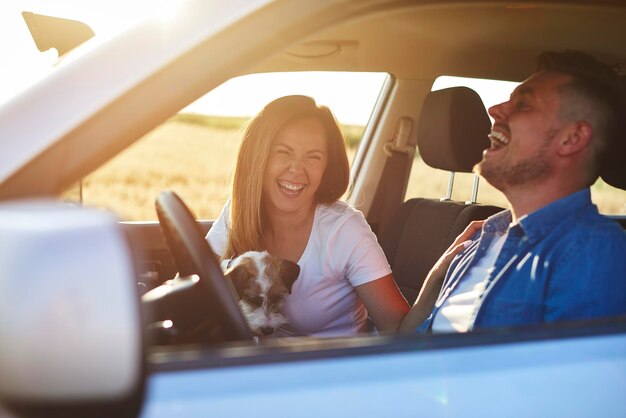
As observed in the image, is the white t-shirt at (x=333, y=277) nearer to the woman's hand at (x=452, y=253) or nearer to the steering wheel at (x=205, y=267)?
the woman's hand at (x=452, y=253)

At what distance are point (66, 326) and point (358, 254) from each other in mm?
2191

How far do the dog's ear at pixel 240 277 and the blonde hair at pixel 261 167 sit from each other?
27cm

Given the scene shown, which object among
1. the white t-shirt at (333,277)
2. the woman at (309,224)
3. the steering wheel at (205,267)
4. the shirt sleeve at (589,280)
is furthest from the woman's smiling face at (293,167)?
the shirt sleeve at (589,280)

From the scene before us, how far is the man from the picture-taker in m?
2.02

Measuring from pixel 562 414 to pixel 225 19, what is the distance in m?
0.89

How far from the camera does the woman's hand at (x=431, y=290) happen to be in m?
2.90

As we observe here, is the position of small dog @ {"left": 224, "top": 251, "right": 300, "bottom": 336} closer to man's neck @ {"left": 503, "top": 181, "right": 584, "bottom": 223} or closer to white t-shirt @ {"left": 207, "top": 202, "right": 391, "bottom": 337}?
white t-shirt @ {"left": 207, "top": 202, "right": 391, "bottom": 337}

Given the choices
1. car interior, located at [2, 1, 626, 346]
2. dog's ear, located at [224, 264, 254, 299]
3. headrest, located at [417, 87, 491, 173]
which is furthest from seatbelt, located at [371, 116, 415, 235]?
dog's ear, located at [224, 264, 254, 299]

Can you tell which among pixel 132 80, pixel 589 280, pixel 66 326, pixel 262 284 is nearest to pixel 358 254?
pixel 262 284

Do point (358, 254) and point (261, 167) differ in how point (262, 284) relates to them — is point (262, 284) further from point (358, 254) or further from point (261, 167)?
point (261, 167)

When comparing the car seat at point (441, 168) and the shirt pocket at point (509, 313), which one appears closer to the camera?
the shirt pocket at point (509, 313)

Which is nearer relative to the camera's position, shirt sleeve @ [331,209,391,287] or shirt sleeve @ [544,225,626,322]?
shirt sleeve @ [544,225,626,322]

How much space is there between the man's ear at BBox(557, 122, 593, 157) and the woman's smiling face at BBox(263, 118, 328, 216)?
42.4 inches

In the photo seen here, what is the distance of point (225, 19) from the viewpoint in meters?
1.32
